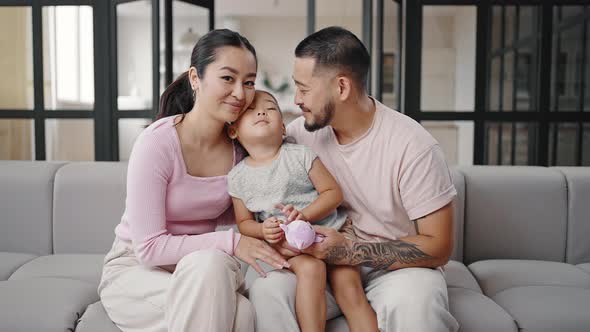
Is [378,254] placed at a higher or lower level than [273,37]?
lower

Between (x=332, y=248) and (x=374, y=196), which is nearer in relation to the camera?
(x=332, y=248)

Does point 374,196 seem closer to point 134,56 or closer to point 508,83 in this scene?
point 134,56

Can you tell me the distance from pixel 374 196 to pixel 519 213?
0.92 m

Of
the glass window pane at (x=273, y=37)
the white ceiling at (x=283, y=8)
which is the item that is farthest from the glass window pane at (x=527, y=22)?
the glass window pane at (x=273, y=37)

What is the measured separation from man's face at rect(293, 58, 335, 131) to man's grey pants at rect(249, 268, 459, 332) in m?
0.48

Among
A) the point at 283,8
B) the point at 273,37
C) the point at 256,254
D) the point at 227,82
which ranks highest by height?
the point at 283,8

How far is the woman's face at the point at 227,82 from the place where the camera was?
169 cm

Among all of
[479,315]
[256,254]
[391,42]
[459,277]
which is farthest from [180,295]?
[391,42]

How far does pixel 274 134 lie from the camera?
1.76 metres

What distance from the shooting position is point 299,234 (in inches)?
61.9

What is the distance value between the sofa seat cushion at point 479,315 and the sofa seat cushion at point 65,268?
121cm

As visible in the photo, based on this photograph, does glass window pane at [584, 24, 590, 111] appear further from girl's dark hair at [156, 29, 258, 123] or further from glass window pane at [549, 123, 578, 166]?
girl's dark hair at [156, 29, 258, 123]

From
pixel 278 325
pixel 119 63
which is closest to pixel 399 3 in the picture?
pixel 119 63

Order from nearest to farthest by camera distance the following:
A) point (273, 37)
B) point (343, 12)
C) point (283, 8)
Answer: point (343, 12)
point (283, 8)
point (273, 37)
